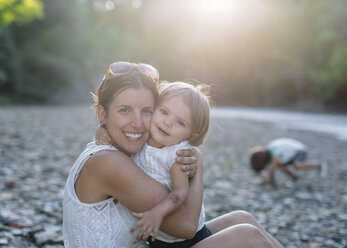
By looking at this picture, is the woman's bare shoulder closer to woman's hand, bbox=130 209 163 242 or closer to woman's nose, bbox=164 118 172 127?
woman's hand, bbox=130 209 163 242

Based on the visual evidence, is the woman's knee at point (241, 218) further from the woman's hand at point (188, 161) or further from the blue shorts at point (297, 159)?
the blue shorts at point (297, 159)

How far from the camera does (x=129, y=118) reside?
2.74m

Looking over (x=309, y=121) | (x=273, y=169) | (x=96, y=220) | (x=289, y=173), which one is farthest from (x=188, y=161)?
(x=309, y=121)

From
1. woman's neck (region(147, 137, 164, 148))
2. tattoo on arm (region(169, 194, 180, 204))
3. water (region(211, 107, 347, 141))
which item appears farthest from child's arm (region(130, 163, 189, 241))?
water (region(211, 107, 347, 141))

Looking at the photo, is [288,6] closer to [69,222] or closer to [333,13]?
[333,13]

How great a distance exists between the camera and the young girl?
2.76 metres

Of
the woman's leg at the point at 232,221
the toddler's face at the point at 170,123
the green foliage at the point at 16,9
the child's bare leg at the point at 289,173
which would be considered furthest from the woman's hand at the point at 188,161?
the green foliage at the point at 16,9

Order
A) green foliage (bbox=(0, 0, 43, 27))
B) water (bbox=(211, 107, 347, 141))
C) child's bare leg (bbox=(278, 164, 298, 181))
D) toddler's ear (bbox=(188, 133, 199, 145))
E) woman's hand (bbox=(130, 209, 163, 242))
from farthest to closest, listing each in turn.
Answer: water (bbox=(211, 107, 347, 141)), green foliage (bbox=(0, 0, 43, 27)), child's bare leg (bbox=(278, 164, 298, 181)), toddler's ear (bbox=(188, 133, 199, 145)), woman's hand (bbox=(130, 209, 163, 242))

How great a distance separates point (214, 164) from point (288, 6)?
1877 inches

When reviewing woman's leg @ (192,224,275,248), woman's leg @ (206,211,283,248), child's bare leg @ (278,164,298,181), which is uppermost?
woman's leg @ (192,224,275,248)

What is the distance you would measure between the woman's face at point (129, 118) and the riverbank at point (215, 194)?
2.07 m

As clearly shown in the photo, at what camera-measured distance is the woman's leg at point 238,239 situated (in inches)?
105

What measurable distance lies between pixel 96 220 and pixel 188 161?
2.65 feet

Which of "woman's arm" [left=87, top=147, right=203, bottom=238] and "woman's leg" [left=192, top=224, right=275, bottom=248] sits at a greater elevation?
"woman's arm" [left=87, top=147, right=203, bottom=238]
